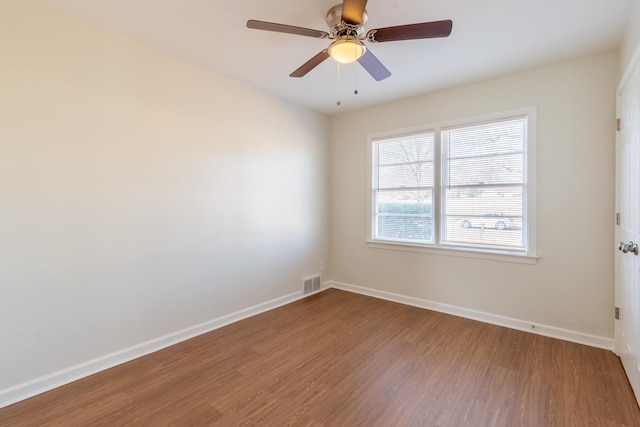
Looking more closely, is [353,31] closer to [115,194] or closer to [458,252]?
[115,194]

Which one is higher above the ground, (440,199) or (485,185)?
(485,185)

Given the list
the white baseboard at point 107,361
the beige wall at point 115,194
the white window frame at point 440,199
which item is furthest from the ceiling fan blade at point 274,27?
the white baseboard at point 107,361

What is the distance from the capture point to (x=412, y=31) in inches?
72.3

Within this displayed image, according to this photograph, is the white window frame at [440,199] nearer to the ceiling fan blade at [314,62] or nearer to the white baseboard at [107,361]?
the ceiling fan blade at [314,62]

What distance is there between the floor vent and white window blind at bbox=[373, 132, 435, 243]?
3.53 feet

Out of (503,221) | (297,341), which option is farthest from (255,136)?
(503,221)

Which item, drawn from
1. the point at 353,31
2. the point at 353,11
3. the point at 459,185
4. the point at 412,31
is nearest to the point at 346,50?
the point at 353,31

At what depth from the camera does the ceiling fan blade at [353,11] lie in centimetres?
165

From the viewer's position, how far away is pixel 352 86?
3.42m

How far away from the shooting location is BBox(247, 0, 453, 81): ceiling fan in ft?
5.74

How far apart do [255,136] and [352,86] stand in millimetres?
1269

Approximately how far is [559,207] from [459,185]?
94cm

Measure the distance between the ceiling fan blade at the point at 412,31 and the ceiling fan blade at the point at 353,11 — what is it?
13cm

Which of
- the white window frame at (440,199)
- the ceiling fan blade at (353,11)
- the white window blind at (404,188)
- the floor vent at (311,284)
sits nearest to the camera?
the ceiling fan blade at (353,11)
